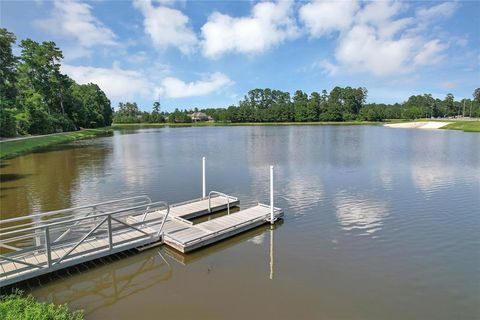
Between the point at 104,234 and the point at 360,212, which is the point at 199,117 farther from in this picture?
the point at 104,234

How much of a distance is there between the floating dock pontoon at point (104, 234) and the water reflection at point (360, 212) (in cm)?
247

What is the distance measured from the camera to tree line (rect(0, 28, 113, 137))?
35.9 metres

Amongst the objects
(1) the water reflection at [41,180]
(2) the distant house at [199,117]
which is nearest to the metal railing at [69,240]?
(1) the water reflection at [41,180]

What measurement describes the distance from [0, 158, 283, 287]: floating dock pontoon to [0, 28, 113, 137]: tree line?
33768 millimetres

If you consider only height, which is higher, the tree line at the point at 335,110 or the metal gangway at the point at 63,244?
the tree line at the point at 335,110

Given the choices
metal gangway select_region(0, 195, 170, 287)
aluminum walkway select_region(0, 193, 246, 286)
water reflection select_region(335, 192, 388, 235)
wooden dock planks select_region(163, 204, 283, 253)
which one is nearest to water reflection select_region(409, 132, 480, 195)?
water reflection select_region(335, 192, 388, 235)

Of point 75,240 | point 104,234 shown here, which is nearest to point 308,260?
point 104,234

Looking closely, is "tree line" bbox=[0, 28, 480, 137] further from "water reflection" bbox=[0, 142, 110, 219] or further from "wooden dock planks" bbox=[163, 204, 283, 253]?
"wooden dock planks" bbox=[163, 204, 283, 253]

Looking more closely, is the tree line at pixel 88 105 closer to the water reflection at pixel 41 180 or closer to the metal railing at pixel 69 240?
the water reflection at pixel 41 180

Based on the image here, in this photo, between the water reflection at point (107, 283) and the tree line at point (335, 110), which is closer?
the water reflection at point (107, 283)

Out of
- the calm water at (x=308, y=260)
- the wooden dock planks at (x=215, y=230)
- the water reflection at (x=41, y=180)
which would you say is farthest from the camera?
the water reflection at (x=41, y=180)

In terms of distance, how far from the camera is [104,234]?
8.77 meters

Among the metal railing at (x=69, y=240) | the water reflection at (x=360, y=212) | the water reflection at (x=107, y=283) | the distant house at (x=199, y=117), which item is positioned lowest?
the water reflection at (x=107, y=283)

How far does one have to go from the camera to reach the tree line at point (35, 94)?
3591 centimetres
